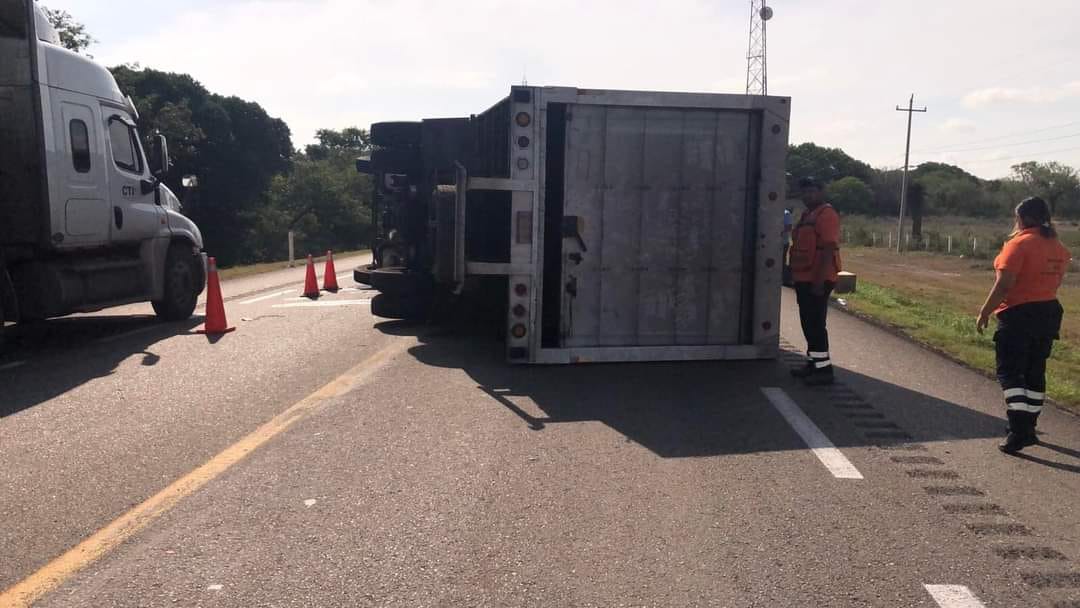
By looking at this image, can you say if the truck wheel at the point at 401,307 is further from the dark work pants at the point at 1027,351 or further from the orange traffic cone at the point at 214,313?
the dark work pants at the point at 1027,351

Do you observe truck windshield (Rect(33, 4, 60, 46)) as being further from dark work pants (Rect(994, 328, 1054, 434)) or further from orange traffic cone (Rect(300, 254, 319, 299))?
dark work pants (Rect(994, 328, 1054, 434))

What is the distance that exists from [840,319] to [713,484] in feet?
31.2

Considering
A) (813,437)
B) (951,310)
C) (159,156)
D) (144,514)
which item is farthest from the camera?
(951,310)

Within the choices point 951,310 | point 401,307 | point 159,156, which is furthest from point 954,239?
point 159,156

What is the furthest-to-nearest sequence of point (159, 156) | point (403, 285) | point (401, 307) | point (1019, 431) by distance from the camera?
point (159, 156), point (401, 307), point (403, 285), point (1019, 431)

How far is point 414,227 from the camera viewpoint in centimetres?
1184

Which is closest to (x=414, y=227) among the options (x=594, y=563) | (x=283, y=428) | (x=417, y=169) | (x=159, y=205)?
(x=417, y=169)

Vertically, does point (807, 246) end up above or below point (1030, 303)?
above

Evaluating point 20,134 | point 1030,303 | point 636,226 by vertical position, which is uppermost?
point 20,134

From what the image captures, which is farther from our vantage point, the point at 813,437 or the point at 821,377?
the point at 821,377

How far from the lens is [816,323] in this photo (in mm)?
8391

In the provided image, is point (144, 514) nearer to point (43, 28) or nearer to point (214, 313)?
point (214, 313)

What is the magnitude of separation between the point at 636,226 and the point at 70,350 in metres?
6.48

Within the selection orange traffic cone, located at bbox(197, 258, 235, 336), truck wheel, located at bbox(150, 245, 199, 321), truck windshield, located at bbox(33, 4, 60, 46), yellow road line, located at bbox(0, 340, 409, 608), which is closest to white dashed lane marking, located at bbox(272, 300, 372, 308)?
truck wheel, located at bbox(150, 245, 199, 321)
